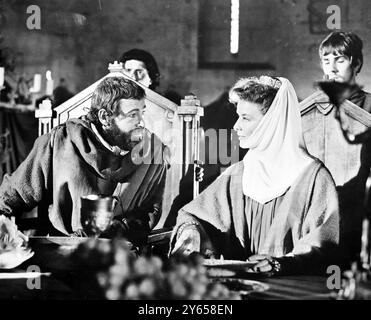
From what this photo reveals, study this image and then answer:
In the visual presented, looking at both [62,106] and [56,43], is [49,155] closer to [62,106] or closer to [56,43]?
[62,106]

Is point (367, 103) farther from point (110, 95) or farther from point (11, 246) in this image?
point (11, 246)

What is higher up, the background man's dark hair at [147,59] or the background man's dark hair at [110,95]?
the background man's dark hair at [147,59]

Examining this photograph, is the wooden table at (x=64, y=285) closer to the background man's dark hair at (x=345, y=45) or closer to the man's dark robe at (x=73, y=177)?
the man's dark robe at (x=73, y=177)

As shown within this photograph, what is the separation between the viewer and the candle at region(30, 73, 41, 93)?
9.20ft

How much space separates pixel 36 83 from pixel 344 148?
53.6 inches

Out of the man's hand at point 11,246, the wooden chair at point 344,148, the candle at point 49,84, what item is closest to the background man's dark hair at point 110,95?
the candle at point 49,84

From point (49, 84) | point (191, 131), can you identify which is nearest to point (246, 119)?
point (191, 131)

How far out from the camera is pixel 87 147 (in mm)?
2781

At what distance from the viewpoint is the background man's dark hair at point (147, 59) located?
279cm

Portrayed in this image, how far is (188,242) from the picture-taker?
274 centimetres

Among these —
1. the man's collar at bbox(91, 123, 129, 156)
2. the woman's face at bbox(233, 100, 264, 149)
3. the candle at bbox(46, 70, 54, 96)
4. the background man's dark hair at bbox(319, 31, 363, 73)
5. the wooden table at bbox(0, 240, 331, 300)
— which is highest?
the background man's dark hair at bbox(319, 31, 363, 73)

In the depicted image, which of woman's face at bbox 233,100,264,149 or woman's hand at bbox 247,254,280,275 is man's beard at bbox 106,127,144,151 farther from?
woman's hand at bbox 247,254,280,275

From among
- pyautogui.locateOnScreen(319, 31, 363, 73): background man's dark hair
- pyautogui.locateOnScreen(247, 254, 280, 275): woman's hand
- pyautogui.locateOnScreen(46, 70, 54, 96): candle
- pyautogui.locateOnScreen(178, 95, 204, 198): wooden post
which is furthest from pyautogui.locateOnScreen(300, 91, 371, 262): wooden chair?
pyautogui.locateOnScreen(46, 70, 54, 96): candle

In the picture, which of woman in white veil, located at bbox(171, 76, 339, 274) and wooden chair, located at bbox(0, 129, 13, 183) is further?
wooden chair, located at bbox(0, 129, 13, 183)
